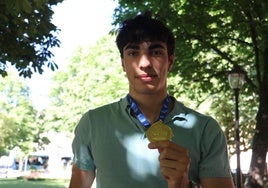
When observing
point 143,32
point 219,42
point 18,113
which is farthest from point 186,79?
point 18,113

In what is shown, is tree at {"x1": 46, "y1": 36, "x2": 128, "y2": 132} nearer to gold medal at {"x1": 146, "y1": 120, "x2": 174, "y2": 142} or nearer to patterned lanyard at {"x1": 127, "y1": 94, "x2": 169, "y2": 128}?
patterned lanyard at {"x1": 127, "y1": 94, "x2": 169, "y2": 128}

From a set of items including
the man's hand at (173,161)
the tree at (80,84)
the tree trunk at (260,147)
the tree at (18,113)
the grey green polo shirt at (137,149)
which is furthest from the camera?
the tree at (18,113)

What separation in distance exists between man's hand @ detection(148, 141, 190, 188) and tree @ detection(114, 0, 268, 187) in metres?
9.29

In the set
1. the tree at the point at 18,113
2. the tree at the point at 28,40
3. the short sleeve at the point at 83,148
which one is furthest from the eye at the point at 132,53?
the tree at the point at 18,113

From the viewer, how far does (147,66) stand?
2.13 metres

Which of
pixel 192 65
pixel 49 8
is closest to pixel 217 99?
pixel 192 65

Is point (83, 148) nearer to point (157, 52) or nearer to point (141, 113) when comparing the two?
point (141, 113)

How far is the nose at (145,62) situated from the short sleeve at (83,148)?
1.27 ft

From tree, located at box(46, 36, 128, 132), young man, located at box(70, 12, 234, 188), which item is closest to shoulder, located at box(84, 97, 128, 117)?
young man, located at box(70, 12, 234, 188)

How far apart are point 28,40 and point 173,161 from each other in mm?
7319

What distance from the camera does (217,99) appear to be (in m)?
25.8

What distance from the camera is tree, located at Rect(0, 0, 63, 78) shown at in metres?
7.86

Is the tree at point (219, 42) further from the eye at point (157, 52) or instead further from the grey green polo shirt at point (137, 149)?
the grey green polo shirt at point (137, 149)

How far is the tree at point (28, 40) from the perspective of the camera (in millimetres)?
7863
